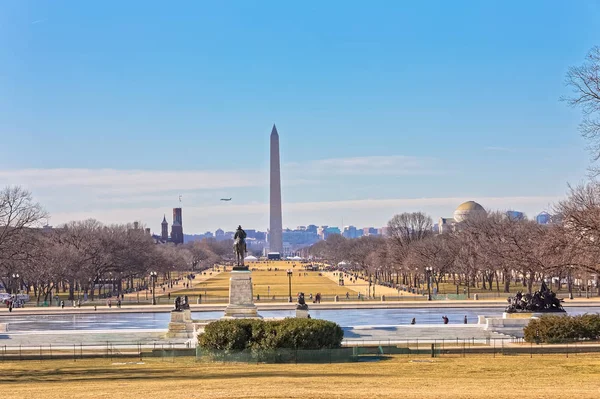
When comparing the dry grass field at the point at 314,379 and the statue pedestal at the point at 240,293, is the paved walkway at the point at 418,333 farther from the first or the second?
the dry grass field at the point at 314,379

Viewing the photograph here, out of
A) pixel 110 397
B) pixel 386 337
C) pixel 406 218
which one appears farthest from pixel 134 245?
pixel 110 397

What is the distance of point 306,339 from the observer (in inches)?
1423

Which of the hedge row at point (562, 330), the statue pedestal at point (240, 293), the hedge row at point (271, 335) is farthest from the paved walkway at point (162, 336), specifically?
Result: the hedge row at point (271, 335)

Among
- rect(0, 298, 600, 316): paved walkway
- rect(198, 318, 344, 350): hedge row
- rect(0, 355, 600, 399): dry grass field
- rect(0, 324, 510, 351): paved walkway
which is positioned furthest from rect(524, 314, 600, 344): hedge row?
rect(0, 298, 600, 316): paved walkway

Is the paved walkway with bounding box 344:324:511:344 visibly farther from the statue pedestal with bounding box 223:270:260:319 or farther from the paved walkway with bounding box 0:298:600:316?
the paved walkway with bounding box 0:298:600:316

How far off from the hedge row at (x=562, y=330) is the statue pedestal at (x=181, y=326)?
57.8 ft

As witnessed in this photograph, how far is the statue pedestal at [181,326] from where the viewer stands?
48656 mm

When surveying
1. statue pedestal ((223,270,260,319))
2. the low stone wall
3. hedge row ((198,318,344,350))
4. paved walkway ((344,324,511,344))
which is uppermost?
statue pedestal ((223,270,260,319))

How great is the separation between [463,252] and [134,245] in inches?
1534

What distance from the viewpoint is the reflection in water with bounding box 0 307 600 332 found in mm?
57969

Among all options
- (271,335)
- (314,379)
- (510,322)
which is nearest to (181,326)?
(271,335)

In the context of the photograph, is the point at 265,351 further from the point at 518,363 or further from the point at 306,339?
the point at 518,363

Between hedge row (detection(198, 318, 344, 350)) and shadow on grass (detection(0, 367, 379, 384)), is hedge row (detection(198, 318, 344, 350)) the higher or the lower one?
the higher one

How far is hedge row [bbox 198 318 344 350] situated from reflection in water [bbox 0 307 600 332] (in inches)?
746
